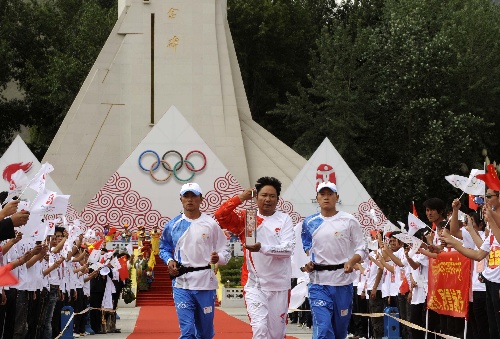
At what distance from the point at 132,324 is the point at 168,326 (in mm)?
1790

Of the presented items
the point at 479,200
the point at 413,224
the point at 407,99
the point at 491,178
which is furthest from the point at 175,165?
the point at 491,178

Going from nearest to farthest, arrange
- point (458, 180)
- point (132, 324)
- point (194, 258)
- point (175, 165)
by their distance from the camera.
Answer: point (458, 180) → point (194, 258) → point (132, 324) → point (175, 165)

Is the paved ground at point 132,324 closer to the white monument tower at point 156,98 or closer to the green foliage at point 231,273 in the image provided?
the green foliage at point 231,273

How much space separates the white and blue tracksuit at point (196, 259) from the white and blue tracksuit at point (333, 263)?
939mm

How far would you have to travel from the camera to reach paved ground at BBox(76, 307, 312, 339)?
760 inches

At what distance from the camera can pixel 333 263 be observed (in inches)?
446

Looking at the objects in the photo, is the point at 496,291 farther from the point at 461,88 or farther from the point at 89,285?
the point at 461,88

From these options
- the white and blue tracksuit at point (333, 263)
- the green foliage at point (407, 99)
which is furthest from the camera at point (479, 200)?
the green foliage at point (407, 99)

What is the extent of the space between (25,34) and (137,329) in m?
34.0

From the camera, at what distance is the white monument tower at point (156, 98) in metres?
42.9

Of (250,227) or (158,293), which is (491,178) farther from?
(158,293)

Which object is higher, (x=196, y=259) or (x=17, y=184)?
(x=17, y=184)

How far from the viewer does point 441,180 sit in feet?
147

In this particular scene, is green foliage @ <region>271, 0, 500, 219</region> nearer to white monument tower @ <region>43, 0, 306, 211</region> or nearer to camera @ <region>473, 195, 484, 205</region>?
white monument tower @ <region>43, 0, 306, 211</region>
